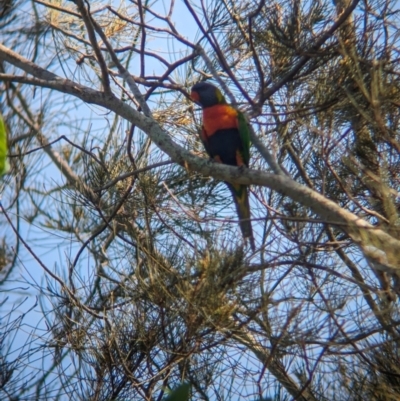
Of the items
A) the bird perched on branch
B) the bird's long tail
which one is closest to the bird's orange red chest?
the bird perched on branch

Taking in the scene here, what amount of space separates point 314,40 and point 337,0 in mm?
328

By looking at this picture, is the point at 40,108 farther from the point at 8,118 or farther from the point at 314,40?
the point at 314,40

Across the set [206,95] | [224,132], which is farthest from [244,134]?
[206,95]

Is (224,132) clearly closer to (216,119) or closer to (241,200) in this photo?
(216,119)

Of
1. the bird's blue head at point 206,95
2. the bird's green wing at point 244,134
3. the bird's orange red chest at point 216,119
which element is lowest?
the bird's green wing at point 244,134

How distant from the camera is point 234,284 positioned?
1.63 meters

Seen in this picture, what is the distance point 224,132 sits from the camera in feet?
8.03

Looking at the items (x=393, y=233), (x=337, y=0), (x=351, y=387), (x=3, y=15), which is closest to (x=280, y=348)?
(x=351, y=387)

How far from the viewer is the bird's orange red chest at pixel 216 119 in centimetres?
249

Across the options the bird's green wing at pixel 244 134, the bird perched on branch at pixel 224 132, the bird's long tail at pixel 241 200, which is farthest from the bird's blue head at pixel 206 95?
the bird's long tail at pixel 241 200

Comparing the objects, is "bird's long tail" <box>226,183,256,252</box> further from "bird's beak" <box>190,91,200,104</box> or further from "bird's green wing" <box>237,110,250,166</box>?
"bird's beak" <box>190,91,200,104</box>

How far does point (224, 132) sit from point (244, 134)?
97mm

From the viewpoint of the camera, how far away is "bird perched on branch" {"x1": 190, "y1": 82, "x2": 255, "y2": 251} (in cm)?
244

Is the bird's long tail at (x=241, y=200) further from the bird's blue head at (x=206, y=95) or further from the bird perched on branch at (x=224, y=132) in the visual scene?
the bird's blue head at (x=206, y=95)
